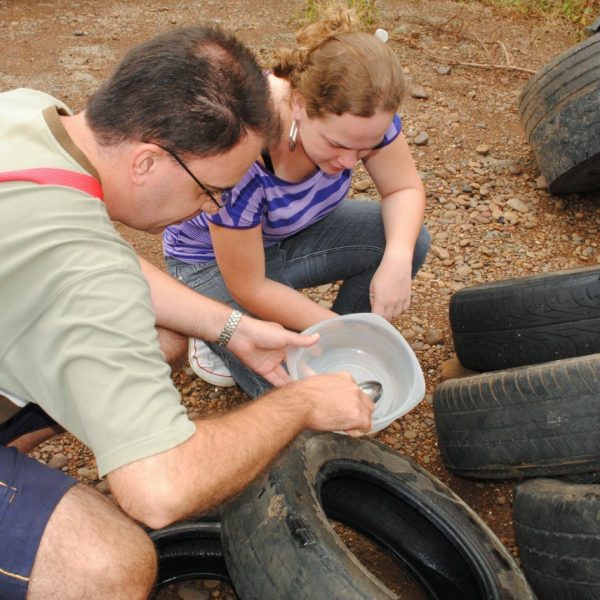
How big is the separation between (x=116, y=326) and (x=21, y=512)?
0.55m

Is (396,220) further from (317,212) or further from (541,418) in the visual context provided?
(541,418)

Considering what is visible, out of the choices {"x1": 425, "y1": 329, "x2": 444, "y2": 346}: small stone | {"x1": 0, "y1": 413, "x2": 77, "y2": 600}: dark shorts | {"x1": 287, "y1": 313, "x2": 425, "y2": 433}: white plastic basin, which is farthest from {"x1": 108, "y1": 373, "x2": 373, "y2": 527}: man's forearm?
{"x1": 425, "y1": 329, "x2": 444, "y2": 346}: small stone

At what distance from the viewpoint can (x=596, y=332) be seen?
2576 millimetres

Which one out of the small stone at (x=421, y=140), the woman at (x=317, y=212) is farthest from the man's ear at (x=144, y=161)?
the small stone at (x=421, y=140)

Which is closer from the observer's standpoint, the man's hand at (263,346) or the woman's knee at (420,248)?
the man's hand at (263,346)

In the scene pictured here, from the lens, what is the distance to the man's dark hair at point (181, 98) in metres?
1.72

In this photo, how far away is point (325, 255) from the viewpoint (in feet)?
9.50

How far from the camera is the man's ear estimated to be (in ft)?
5.62

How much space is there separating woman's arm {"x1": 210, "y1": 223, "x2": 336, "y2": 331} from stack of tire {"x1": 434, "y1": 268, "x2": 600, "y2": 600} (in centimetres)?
54

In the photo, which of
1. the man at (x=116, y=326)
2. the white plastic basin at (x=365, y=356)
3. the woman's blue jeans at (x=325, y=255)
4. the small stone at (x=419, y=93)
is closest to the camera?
the man at (x=116, y=326)

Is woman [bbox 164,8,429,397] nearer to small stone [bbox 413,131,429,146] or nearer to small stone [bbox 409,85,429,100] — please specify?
small stone [bbox 413,131,429,146]

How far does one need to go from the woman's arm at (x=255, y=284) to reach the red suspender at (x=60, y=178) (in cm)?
80

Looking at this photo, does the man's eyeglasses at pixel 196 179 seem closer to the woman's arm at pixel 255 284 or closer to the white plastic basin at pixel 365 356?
the woman's arm at pixel 255 284

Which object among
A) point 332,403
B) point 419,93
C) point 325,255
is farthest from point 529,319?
point 419,93
